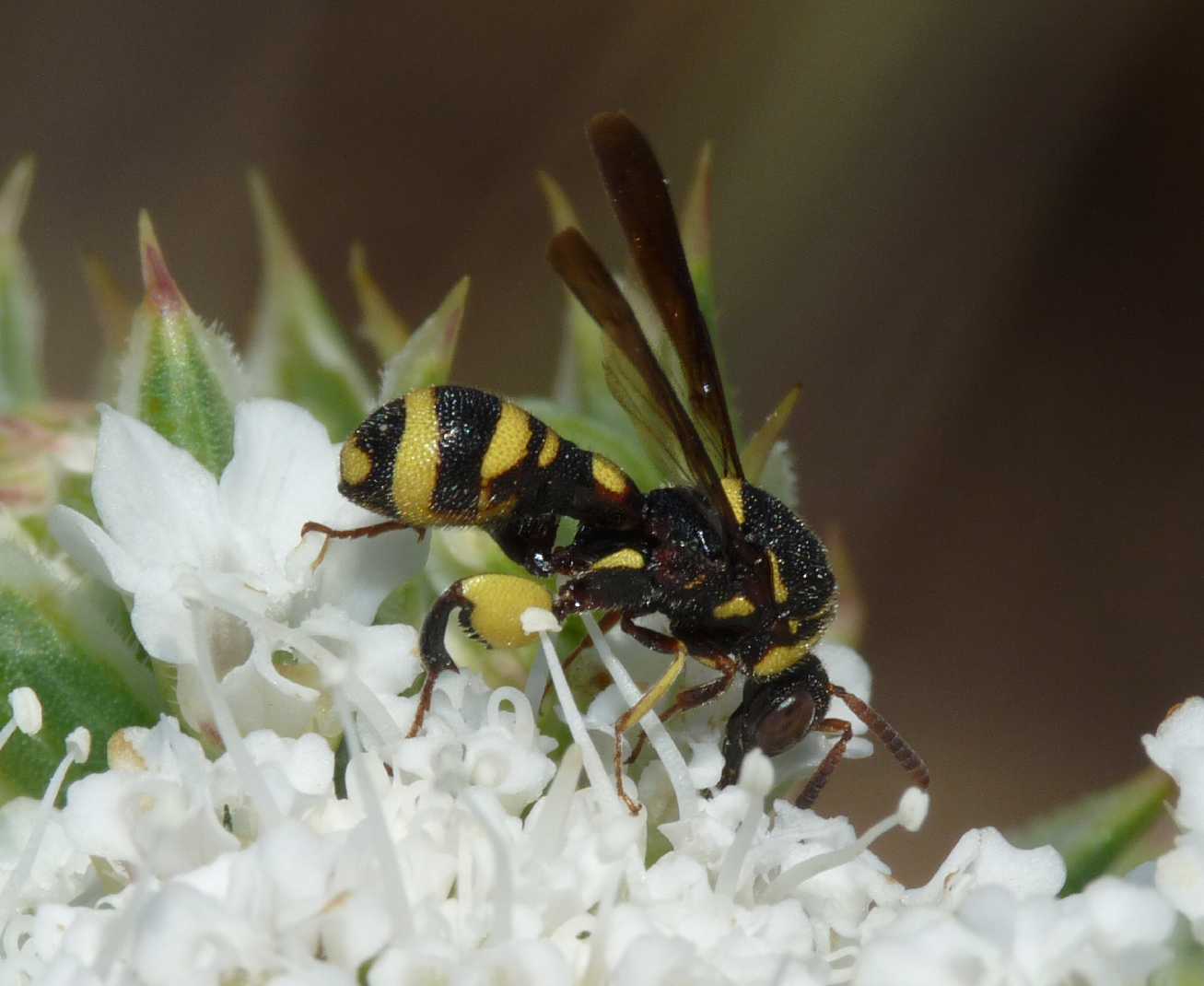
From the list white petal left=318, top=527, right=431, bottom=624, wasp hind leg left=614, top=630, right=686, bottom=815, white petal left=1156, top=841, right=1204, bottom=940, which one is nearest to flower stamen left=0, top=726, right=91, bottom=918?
white petal left=318, top=527, right=431, bottom=624

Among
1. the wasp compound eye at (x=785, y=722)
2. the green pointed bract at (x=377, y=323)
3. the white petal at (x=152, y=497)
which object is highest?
the wasp compound eye at (x=785, y=722)

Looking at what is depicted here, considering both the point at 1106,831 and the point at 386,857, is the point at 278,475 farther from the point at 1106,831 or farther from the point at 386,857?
the point at 1106,831

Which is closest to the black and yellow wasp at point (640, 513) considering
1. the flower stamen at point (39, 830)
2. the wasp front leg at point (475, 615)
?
the wasp front leg at point (475, 615)

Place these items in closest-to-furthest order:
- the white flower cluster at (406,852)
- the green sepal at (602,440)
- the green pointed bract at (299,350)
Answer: the white flower cluster at (406,852) < the green sepal at (602,440) < the green pointed bract at (299,350)

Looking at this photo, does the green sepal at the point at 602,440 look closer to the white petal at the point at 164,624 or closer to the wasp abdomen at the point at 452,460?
the wasp abdomen at the point at 452,460

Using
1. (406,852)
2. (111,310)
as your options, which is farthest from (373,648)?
(111,310)

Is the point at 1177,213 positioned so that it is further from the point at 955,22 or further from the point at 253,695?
the point at 253,695
